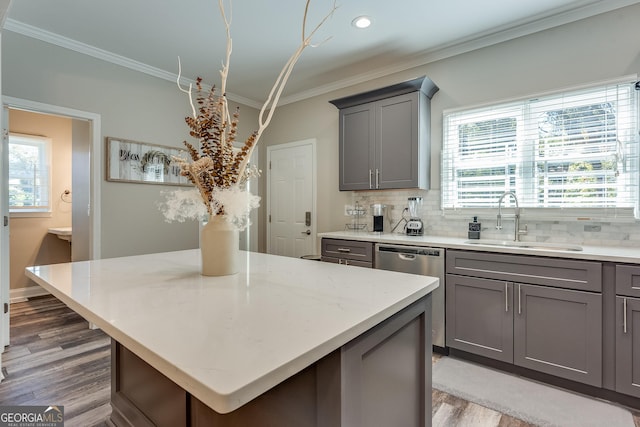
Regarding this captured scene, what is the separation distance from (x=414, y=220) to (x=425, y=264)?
670mm

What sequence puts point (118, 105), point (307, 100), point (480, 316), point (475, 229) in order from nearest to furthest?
point (480, 316) → point (475, 229) → point (118, 105) → point (307, 100)

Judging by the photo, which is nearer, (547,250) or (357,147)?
(547,250)

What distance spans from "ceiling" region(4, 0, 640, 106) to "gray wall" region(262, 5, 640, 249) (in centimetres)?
9

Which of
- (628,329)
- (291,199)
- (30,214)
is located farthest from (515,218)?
(30,214)

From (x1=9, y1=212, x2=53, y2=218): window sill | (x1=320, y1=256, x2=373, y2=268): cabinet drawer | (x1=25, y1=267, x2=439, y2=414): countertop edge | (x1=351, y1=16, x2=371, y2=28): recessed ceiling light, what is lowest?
(x1=320, y1=256, x2=373, y2=268): cabinet drawer

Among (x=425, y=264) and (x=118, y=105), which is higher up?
(x=118, y=105)

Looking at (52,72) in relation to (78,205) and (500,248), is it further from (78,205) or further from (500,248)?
(500,248)

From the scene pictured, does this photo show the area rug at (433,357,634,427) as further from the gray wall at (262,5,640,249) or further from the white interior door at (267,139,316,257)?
the white interior door at (267,139,316,257)

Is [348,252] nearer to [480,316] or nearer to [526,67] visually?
[480,316]

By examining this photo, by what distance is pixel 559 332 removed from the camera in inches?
82.8

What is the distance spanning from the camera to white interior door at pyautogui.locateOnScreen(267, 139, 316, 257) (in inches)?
165

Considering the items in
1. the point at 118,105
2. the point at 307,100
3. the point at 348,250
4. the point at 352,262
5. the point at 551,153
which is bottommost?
the point at 352,262

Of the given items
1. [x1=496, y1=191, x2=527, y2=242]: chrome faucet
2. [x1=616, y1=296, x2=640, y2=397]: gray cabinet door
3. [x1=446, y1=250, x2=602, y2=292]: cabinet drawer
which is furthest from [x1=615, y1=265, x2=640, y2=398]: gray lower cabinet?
[x1=496, y1=191, x2=527, y2=242]: chrome faucet

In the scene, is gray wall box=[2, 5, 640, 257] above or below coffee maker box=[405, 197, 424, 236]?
above
